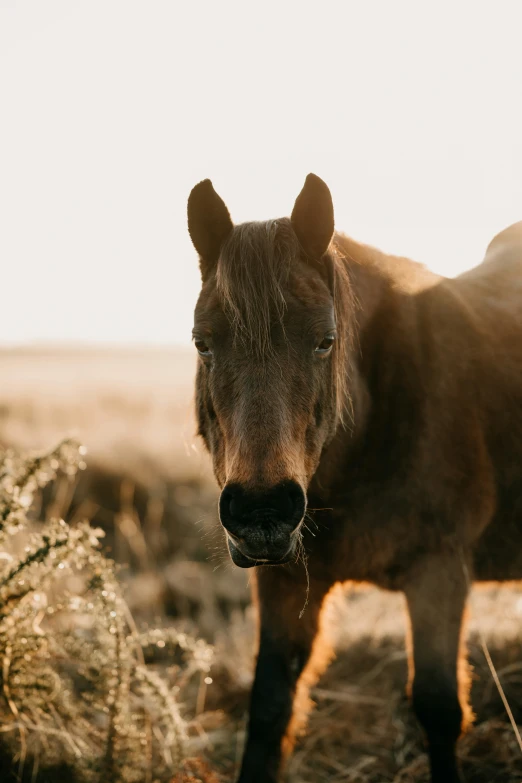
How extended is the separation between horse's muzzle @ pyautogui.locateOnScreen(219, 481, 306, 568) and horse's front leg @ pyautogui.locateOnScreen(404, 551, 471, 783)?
108 cm

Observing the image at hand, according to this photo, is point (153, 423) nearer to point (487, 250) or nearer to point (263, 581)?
point (487, 250)

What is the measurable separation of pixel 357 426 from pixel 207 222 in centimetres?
108

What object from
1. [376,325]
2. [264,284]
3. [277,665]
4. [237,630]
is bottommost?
[237,630]

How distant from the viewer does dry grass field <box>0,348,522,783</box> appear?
3496 millimetres

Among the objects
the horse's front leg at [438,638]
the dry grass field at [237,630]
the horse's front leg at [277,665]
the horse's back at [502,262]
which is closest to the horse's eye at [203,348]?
the dry grass field at [237,630]

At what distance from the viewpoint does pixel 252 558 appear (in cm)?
214

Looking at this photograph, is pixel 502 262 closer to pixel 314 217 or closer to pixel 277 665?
pixel 314 217

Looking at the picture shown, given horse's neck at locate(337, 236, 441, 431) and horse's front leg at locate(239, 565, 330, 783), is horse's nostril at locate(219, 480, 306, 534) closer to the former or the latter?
horse's neck at locate(337, 236, 441, 431)

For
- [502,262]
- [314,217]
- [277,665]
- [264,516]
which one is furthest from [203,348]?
[502,262]

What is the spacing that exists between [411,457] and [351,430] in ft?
0.96

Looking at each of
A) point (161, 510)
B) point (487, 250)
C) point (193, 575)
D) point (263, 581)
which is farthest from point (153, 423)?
point (263, 581)

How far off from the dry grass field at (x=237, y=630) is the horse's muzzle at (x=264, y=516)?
0.61m

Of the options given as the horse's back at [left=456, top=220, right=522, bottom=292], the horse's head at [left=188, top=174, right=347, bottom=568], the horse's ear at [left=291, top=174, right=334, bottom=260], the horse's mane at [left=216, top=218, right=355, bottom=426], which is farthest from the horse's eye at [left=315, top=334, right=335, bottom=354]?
the horse's back at [left=456, top=220, right=522, bottom=292]

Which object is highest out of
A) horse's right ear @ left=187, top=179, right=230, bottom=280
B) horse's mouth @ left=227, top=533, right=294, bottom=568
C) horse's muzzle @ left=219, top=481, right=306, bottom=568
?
horse's right ear @ left=187, top=179, right=230, bottom=280
